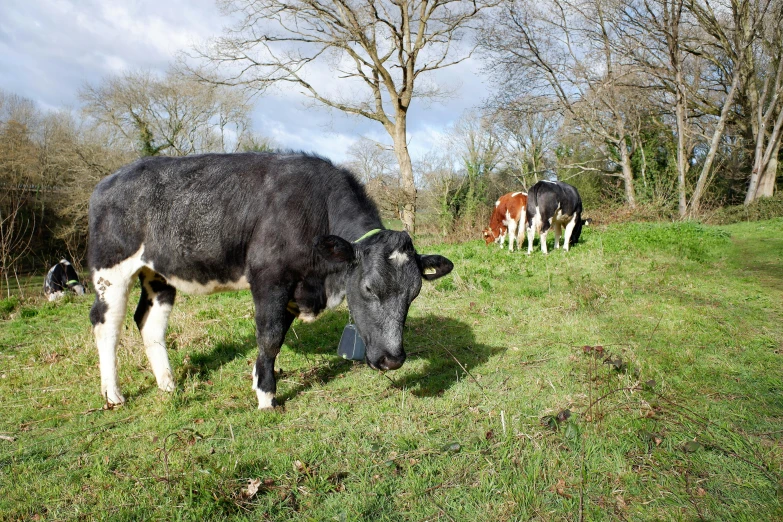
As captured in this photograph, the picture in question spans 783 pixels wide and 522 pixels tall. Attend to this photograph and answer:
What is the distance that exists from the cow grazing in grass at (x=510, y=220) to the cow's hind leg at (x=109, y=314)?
10.8m

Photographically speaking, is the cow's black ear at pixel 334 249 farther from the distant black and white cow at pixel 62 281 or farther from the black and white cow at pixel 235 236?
the distant black and white cow at pixel 62 281

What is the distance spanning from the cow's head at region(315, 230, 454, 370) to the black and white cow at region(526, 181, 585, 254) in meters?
9.40

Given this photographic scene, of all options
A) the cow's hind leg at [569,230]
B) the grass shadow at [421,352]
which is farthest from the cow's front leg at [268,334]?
the cow's hind leg at [569,230]

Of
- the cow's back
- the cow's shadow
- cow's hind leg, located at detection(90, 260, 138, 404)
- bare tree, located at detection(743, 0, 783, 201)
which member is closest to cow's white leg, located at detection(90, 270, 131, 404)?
cow's hind leg, located at detection(90, 260, 138, 404)

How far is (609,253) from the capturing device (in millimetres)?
11586

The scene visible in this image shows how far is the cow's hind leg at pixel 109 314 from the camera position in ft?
15.8

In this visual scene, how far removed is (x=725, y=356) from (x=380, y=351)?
11.7 feet

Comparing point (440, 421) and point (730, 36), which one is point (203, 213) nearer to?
point (440, 421)

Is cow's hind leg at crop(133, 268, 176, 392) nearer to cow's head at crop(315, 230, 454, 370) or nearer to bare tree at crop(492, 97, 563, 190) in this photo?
cow's head at crop(315, 230, 454, 370)

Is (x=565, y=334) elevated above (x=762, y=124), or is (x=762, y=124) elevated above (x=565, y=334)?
(x=762, y=124)

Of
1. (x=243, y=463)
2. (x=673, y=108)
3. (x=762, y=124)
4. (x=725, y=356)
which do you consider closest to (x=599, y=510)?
(x=243, y=463)

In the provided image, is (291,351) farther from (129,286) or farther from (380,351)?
(380,351)

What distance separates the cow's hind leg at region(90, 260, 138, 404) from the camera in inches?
189

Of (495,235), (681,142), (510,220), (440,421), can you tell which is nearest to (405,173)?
(495,235)
